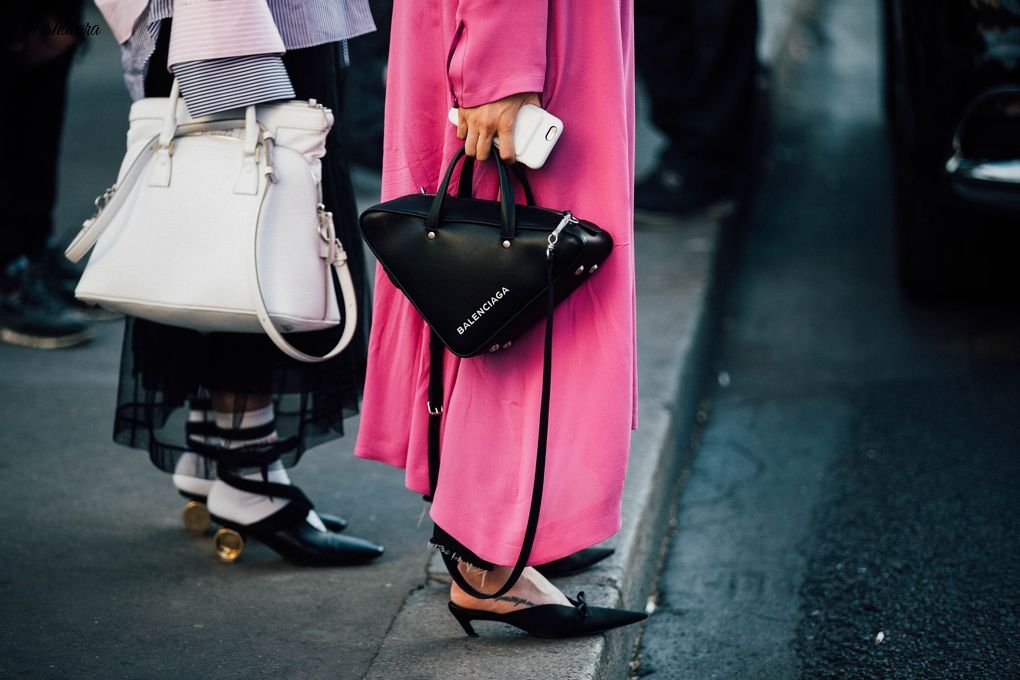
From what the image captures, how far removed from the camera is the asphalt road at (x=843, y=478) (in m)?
2.43

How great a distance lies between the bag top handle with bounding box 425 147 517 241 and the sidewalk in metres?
0.79

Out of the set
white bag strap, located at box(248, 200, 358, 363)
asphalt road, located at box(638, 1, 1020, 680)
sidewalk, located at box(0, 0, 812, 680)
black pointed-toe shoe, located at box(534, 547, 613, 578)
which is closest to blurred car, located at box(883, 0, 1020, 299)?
asphalt road, located at box(638, 1, 1020, 680)

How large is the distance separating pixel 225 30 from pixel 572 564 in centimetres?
126

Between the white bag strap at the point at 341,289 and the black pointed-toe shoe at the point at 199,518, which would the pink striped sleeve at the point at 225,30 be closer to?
the white bag strap at the point at 341,289

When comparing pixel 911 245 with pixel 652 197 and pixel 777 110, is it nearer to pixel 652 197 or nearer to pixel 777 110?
pixel 652 197

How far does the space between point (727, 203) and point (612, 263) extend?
Answer: 118 inches

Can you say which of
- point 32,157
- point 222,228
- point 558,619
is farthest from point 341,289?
point 32,157

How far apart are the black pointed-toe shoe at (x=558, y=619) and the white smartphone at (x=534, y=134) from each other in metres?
0.81

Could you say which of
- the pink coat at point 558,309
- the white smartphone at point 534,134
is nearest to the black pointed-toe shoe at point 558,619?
the pink coat at point 558,309

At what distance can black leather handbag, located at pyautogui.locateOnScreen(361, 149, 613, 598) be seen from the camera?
5.98 feet

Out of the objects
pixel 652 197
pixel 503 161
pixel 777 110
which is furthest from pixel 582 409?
pixel 777 110

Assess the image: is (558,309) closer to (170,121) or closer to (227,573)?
(170,121)

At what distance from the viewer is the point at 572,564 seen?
2.43 meters

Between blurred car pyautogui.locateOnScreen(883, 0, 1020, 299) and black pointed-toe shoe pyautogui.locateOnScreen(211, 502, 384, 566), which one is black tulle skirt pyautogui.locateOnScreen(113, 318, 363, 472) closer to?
black pointed-toe shoe pyautogui.locateOnScreen(211, 502, 384, 566)
